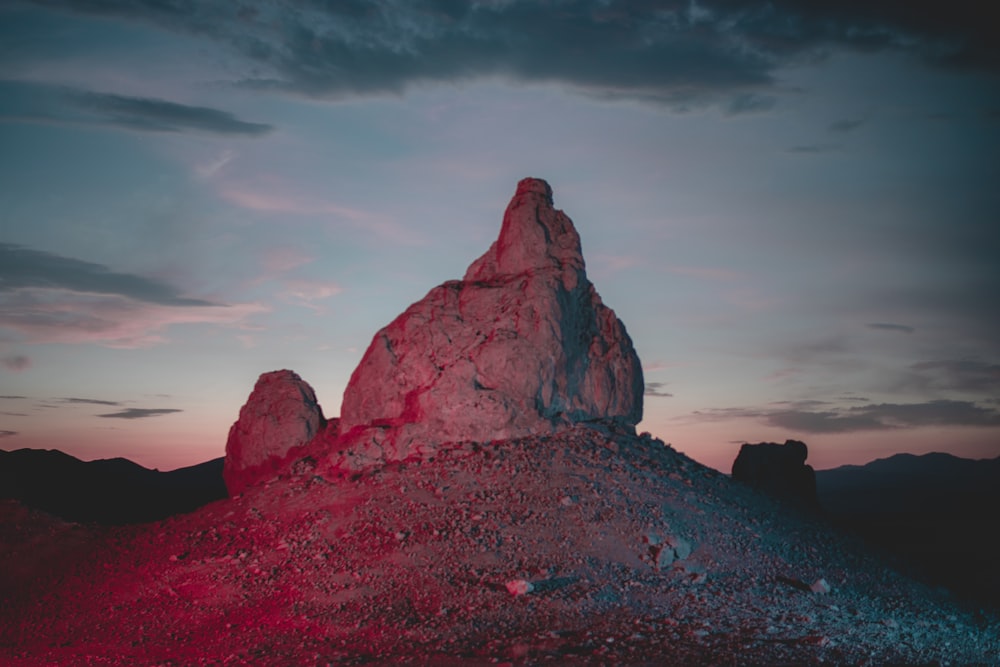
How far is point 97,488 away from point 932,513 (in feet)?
156

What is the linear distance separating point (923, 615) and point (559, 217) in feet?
43.7

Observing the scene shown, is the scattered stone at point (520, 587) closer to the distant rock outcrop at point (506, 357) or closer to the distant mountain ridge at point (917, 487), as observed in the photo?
the distant rock outcrop at point (506, 357)

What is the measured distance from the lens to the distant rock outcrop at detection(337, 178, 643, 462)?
63.1 feet

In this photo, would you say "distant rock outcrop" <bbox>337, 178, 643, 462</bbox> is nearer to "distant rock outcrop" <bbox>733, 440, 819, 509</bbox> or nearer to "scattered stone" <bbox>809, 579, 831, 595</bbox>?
"scattered stone" <bbox>809, 579, 831, 595</bbox>

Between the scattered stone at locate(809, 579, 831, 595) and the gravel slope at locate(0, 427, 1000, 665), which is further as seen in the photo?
the scattered stone at locate(809, 579, 831, 595)

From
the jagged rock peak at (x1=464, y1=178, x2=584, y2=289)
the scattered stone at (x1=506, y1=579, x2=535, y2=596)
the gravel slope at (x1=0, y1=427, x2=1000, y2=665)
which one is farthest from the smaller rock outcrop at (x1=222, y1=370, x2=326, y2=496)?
the scattered stone at (x1=506, y1=579, x2=535, y2=596)

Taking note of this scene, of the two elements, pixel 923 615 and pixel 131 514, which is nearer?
pixel 923 615

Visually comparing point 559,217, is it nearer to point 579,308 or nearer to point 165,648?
point 579,308

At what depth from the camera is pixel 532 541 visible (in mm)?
15203

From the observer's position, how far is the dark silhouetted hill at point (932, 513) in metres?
22.6

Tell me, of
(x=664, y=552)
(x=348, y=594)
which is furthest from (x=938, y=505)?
(x=348, y=594)

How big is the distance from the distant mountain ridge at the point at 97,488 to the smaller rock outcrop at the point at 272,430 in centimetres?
459

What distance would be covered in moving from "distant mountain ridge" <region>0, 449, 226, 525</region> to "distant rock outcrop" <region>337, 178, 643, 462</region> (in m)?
9.49

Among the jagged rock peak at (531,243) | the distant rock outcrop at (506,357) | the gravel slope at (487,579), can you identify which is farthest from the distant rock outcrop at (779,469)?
the jagged rock peak at (531,243)
